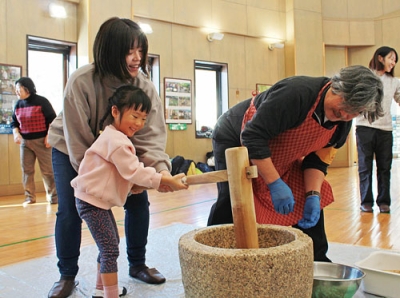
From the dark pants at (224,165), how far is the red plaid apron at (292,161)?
10cm

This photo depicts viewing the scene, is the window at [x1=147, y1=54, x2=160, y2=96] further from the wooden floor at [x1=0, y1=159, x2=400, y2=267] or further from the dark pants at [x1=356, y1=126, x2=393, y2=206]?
the dark pants at [x1=356, y1=126, x2=393, y2=206]

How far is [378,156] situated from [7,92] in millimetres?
4224

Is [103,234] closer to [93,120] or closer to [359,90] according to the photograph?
[93,120]

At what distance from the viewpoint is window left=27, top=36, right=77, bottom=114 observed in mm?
5133

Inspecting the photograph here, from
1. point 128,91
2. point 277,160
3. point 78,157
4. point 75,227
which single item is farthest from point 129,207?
point 277,160

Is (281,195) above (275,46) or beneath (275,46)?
beneath

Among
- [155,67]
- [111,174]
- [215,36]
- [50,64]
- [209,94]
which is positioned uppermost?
[215,36]

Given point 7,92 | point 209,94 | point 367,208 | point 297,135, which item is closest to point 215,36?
point 209,94

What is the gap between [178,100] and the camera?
247 inches

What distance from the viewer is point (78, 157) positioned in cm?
149

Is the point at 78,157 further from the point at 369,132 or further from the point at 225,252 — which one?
the point at 369,132

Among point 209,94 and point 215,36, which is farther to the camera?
point 209,94

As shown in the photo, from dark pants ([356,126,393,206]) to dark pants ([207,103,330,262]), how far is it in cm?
168

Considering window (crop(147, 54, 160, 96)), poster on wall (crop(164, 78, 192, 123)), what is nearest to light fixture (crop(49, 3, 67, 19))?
window (crop(147, 54, 160, 96))
